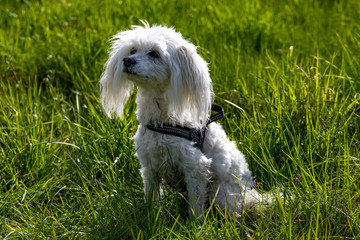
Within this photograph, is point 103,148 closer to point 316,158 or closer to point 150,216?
point 150,216

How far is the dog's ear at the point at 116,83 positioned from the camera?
9.41 ft

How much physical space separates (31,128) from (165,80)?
125 centimetres

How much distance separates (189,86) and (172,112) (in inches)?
7.8

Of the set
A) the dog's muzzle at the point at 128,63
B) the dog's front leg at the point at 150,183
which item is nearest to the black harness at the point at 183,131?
the dog's front leg at the point at 150,183

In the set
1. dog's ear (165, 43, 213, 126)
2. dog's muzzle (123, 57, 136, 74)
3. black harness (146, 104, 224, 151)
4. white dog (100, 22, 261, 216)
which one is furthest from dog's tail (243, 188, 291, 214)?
dog's muzzle (123, 57, 136, 74)

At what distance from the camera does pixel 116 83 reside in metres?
2.88

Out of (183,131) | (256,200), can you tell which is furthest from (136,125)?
(256,200)

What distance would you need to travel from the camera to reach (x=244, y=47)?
519 centimetres

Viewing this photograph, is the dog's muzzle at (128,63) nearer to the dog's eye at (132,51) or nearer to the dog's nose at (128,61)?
the dog's nose at (128,61)

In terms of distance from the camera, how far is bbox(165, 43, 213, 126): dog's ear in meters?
2.73

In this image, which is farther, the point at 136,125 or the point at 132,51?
the point at 136,125

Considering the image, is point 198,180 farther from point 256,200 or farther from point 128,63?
point 128,63

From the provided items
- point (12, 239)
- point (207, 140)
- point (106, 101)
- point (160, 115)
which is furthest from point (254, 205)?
point (12, 239)

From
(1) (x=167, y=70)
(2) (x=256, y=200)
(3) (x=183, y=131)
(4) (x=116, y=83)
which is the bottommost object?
(2) (x=256, y=200)
